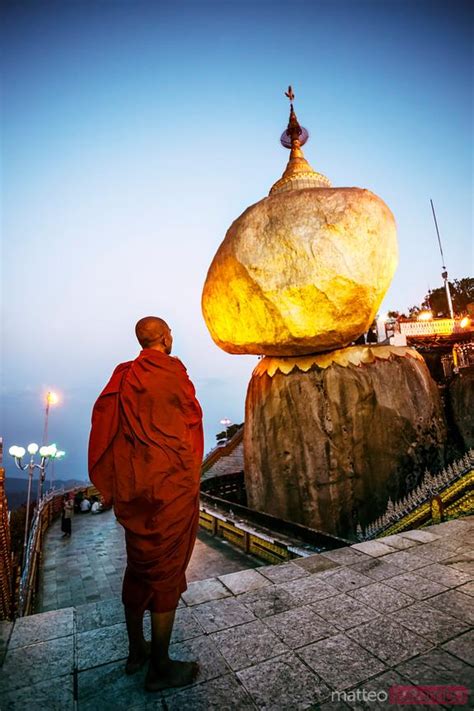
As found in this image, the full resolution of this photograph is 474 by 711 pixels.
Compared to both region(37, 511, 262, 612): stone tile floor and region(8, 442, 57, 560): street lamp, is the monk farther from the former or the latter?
region(8, 442, 57, 560): street lamp

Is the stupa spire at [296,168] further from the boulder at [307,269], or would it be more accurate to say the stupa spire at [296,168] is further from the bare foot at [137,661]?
the bare foot at [137,661]

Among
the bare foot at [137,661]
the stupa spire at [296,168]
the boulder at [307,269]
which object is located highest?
the stupa spire at [296,168]

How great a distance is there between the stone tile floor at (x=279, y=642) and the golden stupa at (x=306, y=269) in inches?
277

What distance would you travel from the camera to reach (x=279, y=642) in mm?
2500

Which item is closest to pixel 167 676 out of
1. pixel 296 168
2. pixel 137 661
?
pixel 137 661

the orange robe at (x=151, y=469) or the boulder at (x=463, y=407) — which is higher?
the orange robe at (x=151, y=469)

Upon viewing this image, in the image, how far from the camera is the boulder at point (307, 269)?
9.70m

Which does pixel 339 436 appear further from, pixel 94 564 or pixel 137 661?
pixel 94 564

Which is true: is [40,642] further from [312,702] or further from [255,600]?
[312,702]

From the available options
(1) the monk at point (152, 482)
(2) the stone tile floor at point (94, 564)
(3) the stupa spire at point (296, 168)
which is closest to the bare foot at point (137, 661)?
(1) the monk at point (152, 482)

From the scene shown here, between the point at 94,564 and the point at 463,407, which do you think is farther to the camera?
the point at 463,407

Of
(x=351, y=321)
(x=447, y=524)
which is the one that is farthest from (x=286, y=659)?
(x=351, y=321)

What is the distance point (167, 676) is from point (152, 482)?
→ 44.6 inches

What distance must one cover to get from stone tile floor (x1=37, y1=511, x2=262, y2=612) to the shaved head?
329 inches
